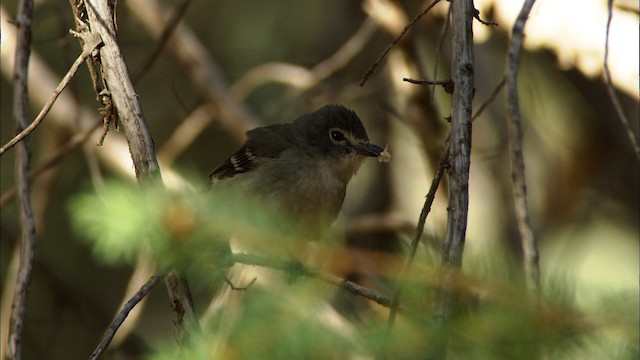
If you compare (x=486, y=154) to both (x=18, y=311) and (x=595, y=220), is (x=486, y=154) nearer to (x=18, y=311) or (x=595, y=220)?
(x=595, y=220)

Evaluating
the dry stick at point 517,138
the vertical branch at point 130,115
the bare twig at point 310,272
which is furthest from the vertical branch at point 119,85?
the dry stick at point 517,138

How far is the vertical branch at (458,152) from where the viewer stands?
166cm

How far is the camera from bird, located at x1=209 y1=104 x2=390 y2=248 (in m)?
4.54

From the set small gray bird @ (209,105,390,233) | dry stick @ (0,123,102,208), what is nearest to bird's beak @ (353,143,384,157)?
small gray bird @ (209,105,390,233)

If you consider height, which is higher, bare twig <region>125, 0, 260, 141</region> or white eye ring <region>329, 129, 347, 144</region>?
bare twig <region>125, 0, 260, 141</region>

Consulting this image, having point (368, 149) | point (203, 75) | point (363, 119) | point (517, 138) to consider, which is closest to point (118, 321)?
point (517, 138)

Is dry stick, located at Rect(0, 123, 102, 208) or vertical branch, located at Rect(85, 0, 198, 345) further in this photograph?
dry stick, located at Rect(0, 123, 102, 208)

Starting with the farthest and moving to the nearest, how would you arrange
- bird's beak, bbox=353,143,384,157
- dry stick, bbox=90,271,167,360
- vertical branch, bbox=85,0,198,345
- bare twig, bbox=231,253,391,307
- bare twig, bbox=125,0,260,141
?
1. bare twig, bbox=125,0,260,141
2. bird's beak, bbox=353,143,384,157
3. vertical branch, bbox=85,0,198,345
4. dry stick, bbox=90,271,167,360
5. bare twig, bbox=231,253,391,307

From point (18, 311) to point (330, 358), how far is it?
1574 mm

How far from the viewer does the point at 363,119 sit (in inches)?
262

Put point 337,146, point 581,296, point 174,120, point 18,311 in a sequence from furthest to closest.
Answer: point 174,120
point 337,146
point 18,311
point 581,296

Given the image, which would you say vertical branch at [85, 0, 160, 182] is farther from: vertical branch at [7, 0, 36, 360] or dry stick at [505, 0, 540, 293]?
dry stick at [505, 0, 540, 293]

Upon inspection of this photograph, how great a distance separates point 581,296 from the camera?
1.50 metres

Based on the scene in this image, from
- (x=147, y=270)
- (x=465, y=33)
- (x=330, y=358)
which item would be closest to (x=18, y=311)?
(x=330, y=358)
